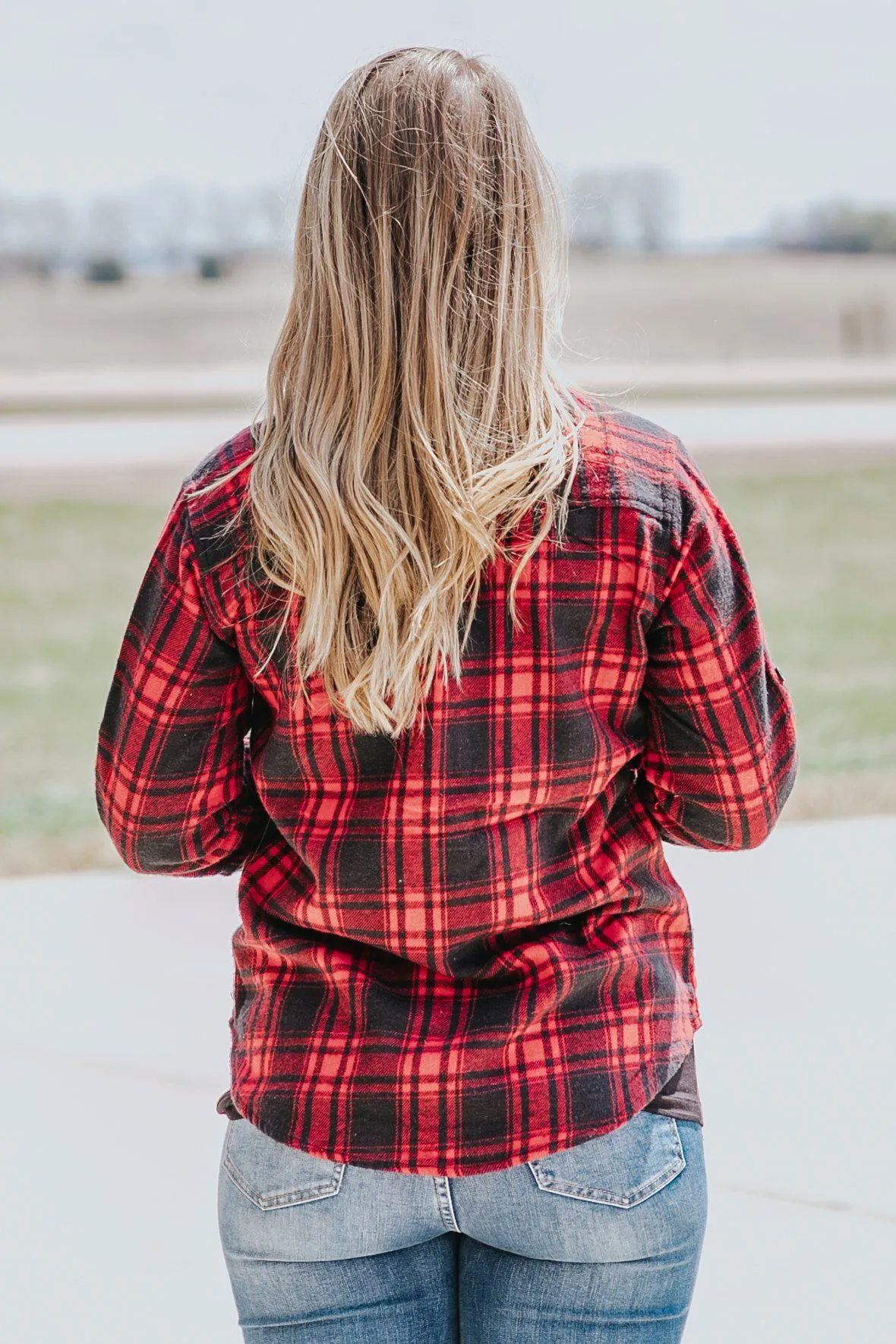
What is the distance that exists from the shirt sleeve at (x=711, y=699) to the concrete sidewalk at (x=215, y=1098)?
1.04 meters

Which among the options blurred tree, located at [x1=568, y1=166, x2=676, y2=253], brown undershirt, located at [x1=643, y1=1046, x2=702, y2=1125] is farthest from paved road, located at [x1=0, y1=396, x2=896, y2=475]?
brown undershirt, located at [x1=643, y1=1046, x2=702, y2=1125]

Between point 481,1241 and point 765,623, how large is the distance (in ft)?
26.3

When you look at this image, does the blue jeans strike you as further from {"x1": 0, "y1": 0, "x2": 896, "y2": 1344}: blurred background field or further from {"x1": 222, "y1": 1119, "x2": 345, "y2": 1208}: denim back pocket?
{"x1": 0, "y1": 0, "x2": 896, "y2": 1344}: blurred background field

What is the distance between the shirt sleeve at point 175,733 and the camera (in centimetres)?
93

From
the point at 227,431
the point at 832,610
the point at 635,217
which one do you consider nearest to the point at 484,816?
the point at 227,431

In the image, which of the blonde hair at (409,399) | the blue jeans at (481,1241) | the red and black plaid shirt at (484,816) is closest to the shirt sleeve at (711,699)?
the red and black plaid shirt at (484,816)

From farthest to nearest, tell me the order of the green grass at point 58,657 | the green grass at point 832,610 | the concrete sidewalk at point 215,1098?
the green grass at point 832,610 → the green grass at point 58,657 → the concrete sidewalk at point 215,1098

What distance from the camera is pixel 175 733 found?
38.0 inches

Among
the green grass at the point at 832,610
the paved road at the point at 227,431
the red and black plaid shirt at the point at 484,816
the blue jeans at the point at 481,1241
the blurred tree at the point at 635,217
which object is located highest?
the blurred tree at the point at 635,217

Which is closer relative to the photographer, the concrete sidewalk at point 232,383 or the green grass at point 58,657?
the green grass at point 58,657

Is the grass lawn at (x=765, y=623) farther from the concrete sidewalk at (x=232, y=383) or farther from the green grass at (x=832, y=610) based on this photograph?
the concrete sidewalk at (x=232, y=383)

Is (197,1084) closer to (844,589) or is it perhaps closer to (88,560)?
(844,589)

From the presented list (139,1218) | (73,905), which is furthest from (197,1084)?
(73,905)

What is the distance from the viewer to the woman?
0.88 meters
